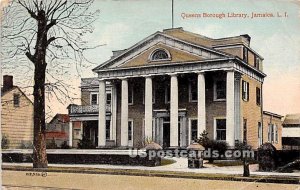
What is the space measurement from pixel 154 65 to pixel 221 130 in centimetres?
42

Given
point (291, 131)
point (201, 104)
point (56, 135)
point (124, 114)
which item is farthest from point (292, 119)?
point (56, 135)

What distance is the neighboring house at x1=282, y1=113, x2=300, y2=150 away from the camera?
10.6 ft

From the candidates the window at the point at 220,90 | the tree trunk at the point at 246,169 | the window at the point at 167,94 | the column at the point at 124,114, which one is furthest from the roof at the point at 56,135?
the tree trunk at the point at 246,169

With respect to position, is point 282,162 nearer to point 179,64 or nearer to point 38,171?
point 179,64

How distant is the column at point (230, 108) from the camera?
3.28m

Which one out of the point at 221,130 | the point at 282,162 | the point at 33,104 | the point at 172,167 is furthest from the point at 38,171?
the point at 282,162

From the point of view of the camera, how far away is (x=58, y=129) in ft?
11.4

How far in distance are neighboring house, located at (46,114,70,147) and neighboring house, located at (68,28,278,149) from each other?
4 cm

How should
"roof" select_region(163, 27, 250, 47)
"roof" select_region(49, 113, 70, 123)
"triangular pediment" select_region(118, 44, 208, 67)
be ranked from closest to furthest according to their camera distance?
"roof" select_region(163, 27, 250, 47) < "triangular pediment" select_region(118, 44, 208, 67) < "roof" select_region(49, 113, 70, 123)

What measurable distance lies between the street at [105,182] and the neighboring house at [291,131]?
175mm

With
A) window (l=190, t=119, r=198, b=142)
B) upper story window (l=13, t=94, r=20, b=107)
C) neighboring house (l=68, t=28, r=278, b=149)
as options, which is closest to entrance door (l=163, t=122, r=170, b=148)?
neighboring house (l=68, t=28, r=278, b=149)

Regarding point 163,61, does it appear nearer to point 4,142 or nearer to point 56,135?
point 56,135

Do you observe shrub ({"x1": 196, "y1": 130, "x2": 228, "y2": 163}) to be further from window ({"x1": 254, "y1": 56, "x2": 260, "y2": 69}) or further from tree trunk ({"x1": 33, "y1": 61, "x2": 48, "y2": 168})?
tree trunk ({"x1": 33, "y1": 61, "x2": 48, "y2": 168})

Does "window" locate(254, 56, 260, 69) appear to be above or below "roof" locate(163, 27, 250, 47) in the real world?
below
